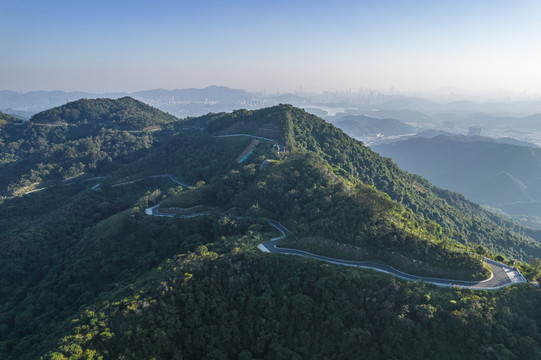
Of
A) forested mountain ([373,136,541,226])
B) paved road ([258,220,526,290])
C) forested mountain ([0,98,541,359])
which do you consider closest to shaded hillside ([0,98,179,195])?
forested mountain ([0,98,541,359])

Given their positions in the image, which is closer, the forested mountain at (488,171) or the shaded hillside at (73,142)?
the shaded hillside at (73,142)

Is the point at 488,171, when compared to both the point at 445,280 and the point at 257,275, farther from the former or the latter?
the point at 257,275

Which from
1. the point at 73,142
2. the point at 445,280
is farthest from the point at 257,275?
the point at 73,142

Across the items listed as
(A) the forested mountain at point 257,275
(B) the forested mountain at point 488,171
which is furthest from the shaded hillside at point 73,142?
(B) the forested mountain at point 488,171

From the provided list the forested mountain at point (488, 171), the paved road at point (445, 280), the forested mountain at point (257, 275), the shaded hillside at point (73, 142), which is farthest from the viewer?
the forested mountain at point (488, 171)

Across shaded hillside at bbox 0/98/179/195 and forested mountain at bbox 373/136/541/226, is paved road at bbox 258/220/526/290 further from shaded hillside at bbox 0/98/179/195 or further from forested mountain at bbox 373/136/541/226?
forested mountain at bbox 373/136/541/226

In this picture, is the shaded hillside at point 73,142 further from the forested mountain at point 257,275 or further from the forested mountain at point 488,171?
the forested mountain at point 488,171
